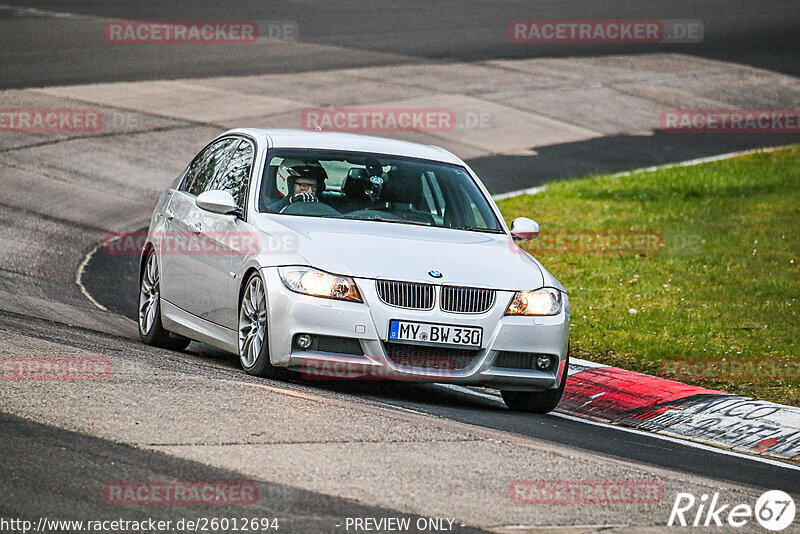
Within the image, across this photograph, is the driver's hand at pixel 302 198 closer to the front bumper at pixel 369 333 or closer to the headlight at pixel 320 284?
the front bumper at pixel 369 333

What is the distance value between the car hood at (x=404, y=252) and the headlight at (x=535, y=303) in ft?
0.18

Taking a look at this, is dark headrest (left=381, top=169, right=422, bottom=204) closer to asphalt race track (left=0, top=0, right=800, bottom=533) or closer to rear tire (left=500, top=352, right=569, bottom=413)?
asphalt race track (left=0, top=0, right=800, bottom=533)

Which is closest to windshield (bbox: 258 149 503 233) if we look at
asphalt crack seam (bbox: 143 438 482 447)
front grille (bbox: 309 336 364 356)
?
front grille (bbox: 309 336 364 356)

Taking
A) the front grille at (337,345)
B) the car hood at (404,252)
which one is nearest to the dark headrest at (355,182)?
the car hood at (404,252)

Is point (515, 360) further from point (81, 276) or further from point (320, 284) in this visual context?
point (81, 276)

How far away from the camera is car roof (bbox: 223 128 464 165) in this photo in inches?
392

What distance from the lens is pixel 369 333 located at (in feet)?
27.6

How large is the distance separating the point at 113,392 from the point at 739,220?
12544 millimetres

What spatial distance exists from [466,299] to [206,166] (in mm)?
3003

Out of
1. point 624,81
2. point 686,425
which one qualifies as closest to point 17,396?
point 686,425

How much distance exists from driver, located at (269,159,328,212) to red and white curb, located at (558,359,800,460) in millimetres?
2366

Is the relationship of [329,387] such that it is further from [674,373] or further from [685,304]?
[685,304]

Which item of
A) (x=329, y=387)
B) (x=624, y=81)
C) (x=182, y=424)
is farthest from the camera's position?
(x=624, y=81)

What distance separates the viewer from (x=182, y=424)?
689 centimetres
